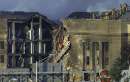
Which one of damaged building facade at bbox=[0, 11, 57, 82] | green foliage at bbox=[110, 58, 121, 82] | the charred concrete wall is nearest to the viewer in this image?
green foliage at bbox=[110, 58, 121, 82]

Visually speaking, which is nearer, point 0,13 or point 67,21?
point 67,21

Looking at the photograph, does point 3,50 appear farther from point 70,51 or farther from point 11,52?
point 70,51

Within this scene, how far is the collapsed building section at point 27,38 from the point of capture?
8012cm

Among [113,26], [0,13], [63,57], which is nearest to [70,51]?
[63,57]

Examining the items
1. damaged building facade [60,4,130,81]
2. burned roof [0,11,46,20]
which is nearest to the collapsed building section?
burned roof [0,11,46,20]

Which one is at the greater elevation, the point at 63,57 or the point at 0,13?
the point at 0,13

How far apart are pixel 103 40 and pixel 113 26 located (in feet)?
7.92

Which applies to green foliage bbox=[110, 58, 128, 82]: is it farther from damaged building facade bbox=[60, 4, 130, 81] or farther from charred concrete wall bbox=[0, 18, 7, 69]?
charred concrete wall bbox=[0, 18, 7, 69]

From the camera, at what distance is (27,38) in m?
82.7

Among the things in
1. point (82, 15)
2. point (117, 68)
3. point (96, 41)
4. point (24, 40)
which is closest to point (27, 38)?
point (24, 40)

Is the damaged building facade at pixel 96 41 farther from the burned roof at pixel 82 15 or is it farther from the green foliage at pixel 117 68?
the burned roof at pixel 82 15

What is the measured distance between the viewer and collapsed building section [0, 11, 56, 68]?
80.1 m

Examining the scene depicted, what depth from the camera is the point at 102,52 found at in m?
77.8

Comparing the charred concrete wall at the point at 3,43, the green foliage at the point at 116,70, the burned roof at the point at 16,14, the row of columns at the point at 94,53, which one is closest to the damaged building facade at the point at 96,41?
the row of columns at the point at 94,53
